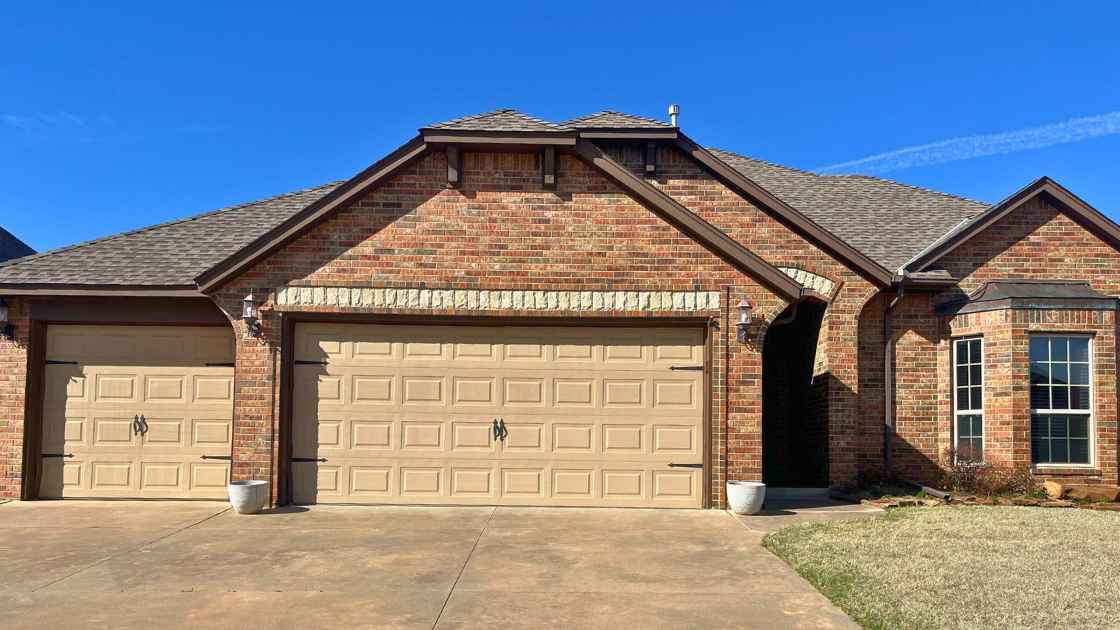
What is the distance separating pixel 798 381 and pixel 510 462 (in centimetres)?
581

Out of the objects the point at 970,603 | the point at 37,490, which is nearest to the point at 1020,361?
the point at 970,603

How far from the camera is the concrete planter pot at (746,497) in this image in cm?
1094

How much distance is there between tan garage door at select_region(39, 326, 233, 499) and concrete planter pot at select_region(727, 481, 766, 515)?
7.22m

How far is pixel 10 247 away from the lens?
2805 centimetres

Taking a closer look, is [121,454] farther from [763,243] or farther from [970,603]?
[970,603]

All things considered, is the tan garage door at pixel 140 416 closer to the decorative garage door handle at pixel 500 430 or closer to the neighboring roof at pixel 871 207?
the decorative garage door handle at pixel 500 430

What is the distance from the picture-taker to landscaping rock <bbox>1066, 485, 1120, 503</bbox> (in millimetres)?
12023

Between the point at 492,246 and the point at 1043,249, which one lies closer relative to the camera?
the point at 492,246

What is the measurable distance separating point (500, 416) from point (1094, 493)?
8633mm

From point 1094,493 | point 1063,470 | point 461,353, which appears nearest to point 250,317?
point 461,353

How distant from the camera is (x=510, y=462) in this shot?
11695 mm

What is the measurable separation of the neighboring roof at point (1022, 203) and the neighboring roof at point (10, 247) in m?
27.4

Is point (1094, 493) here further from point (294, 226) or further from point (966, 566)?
point (294, 226)

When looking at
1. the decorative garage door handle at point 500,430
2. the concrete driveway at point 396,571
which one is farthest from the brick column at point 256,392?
the decorative garage door handle at point 500,430
